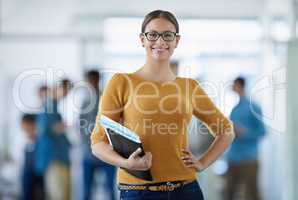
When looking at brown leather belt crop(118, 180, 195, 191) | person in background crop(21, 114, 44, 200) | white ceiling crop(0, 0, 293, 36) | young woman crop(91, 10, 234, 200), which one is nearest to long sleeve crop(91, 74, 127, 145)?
young woman crop(91, 10, 234, 200)

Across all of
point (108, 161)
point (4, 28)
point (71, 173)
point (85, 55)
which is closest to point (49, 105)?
point (108, 161)

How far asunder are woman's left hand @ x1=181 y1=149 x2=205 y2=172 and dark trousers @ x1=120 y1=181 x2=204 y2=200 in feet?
0.11

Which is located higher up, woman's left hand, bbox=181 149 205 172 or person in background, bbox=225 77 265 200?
woman's left hand, bbox=181 149 205 172

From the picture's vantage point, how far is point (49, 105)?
5.61ft

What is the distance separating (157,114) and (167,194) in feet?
0.55

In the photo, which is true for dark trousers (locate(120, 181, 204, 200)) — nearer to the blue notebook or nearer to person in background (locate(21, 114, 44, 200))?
the blue notebook

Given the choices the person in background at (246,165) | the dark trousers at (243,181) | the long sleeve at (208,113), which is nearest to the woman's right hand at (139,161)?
the long sleeve at (208,113)

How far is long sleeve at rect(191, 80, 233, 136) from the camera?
1.18 m

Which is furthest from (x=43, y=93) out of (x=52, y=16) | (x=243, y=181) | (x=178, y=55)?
(x=52, y=16)

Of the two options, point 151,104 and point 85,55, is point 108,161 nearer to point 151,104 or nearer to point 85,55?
point 151,104

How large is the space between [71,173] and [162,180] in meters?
1.97

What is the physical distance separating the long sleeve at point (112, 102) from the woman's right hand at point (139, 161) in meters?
0.07

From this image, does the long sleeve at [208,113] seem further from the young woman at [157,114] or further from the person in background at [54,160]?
the person in background at [54,160]

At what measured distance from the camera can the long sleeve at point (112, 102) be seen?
3.71 feet
